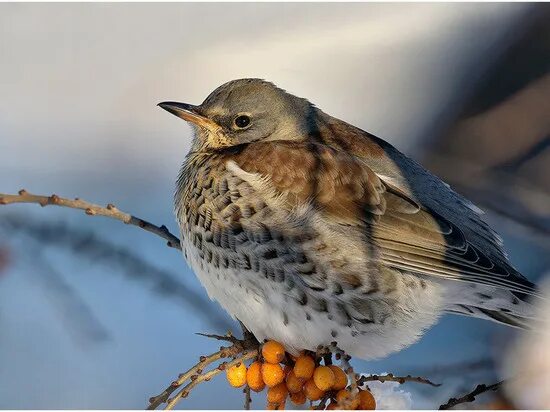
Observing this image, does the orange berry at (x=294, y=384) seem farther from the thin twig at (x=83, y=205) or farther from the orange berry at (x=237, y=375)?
the thin twig at (x=83, y=205)

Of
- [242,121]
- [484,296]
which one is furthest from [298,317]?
[242,121]

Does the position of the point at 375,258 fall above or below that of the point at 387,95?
below

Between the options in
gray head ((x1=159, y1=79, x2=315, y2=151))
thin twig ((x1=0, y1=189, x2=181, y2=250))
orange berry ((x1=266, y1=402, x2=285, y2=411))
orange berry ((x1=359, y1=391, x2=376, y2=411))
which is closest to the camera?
thin twig ((x1=0, y1=189, x2=181, y2=250))

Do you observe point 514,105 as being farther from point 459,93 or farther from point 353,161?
point 353,161

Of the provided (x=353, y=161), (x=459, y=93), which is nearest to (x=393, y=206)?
(x=353, y=161)

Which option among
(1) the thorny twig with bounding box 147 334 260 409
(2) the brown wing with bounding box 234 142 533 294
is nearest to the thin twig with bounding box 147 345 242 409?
(1) the thorny twig with bounding box 147 334 260 409

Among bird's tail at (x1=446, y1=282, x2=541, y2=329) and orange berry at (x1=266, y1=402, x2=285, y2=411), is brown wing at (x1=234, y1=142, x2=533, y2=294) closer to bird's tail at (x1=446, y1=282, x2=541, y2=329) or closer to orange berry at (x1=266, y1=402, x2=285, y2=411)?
bird's tail at (x1=446, y1=282, x2=541, y2=329)
